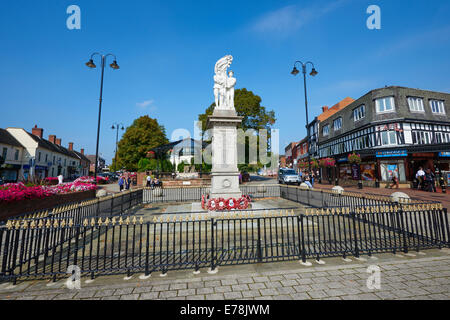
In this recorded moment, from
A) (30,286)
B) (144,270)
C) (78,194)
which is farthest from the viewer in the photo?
(78,194)

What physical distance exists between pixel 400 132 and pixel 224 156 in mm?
24825

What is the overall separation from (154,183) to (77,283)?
63.1 feet

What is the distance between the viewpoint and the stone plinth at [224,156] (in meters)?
9.58

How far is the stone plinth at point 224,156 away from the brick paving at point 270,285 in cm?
534

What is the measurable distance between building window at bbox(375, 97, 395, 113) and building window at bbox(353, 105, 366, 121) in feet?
6.36

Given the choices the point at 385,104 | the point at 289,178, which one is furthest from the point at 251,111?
the point at 385,104

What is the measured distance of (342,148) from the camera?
Result: 3108 cm

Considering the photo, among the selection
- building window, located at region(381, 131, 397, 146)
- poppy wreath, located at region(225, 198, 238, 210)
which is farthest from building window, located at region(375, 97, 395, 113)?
poppy wreath, located at region(225, 198, 238, 210)

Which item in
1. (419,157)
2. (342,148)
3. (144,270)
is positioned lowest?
(144,270)

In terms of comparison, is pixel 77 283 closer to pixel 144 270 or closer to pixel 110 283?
pixel 110 283

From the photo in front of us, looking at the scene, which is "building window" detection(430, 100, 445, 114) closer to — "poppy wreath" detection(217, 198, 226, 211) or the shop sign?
the shop sign

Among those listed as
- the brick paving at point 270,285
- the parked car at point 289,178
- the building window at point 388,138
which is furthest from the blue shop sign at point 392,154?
the brick paving at point 270,285

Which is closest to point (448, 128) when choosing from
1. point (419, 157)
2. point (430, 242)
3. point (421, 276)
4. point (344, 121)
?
point (419, 157)
